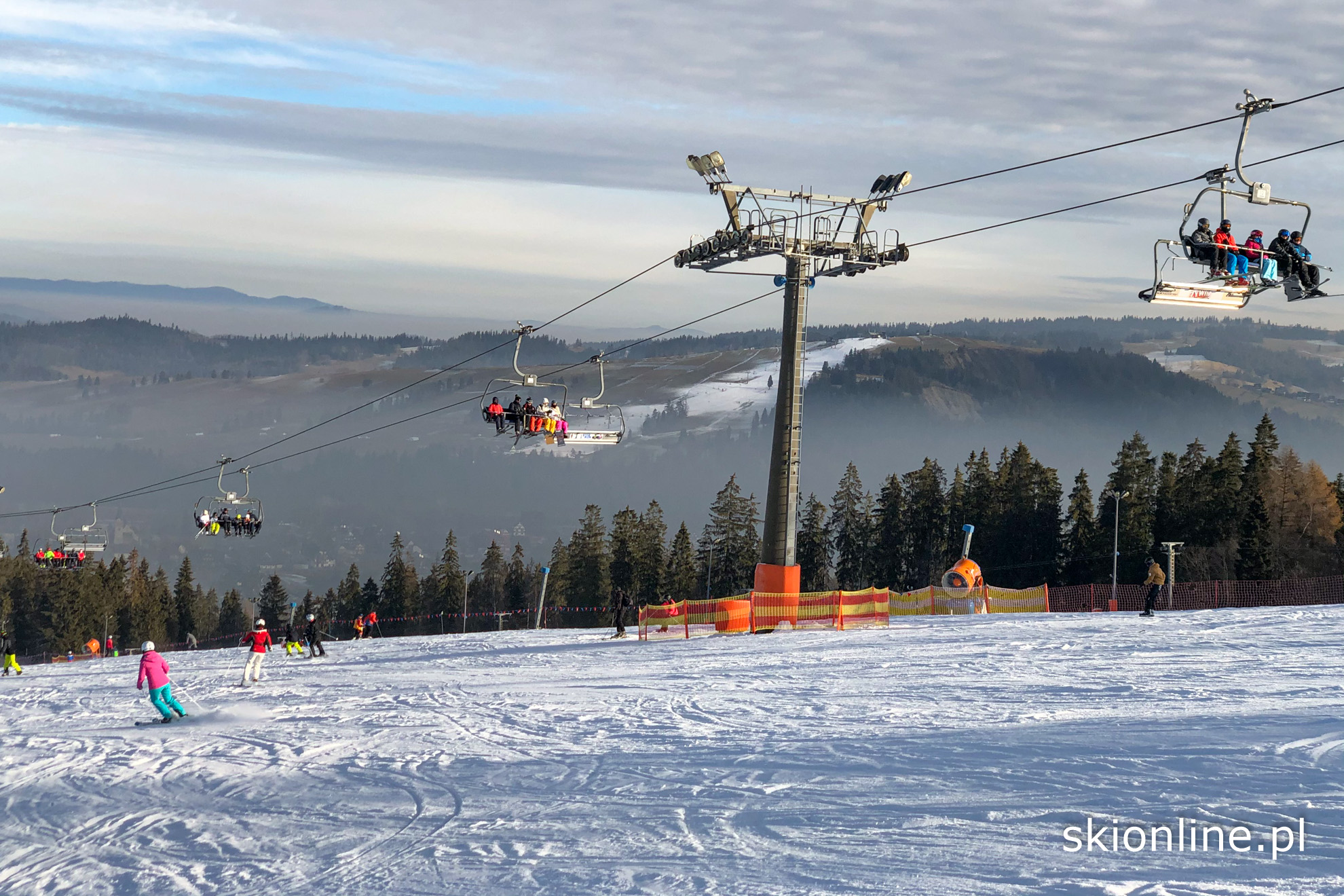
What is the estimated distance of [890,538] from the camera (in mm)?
94562

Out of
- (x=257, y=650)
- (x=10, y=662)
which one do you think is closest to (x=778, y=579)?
(x=257, y=650)

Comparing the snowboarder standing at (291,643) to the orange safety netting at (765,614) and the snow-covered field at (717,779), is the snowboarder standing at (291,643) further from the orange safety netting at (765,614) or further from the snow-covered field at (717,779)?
the orange safety netting at (765,614)

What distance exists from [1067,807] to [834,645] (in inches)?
587

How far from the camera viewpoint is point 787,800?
11883mm

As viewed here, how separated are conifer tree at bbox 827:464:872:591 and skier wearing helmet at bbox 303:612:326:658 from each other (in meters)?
67.9

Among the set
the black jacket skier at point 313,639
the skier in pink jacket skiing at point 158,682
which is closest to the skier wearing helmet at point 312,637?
the black jacket skier at point 313,639

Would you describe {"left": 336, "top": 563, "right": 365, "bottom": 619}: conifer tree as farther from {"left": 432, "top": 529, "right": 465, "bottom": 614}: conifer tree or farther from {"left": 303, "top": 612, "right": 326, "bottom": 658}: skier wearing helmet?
{"left": 303, "top": 612, "right": 326, "bottom": 658}: skier wearing helmet

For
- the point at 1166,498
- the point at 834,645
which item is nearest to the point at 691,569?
the point at 1166,498

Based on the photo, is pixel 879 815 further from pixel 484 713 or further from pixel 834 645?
pixel 834 645

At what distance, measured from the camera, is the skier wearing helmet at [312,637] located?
30562mm

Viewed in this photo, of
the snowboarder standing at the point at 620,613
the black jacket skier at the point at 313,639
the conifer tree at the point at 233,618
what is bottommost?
the conifer tree at the point at 233,618

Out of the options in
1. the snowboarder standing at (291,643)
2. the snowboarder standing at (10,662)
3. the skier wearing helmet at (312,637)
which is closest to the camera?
the skier wearing helmet at (312,637)

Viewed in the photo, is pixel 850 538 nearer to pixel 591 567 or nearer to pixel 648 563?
pixel 648 563

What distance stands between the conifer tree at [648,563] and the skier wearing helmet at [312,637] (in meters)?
59.0
